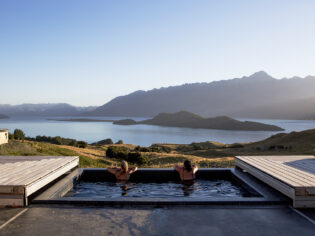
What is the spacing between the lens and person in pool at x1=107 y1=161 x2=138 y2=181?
28.0 feet

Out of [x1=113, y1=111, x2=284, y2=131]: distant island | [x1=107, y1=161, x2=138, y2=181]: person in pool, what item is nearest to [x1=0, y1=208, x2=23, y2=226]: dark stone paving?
[x1=107, y1=161, x2=138, y2=181]: person in pool

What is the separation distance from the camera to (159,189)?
26.9 feet

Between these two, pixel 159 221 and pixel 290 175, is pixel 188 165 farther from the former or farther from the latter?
pixel 159 221

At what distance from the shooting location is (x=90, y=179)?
28.8 feet

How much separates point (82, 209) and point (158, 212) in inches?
54.4

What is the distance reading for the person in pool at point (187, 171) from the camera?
8367 millimetres

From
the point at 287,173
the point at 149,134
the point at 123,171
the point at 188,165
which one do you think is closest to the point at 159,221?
the point at 287,173

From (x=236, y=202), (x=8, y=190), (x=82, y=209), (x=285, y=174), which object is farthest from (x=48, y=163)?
(x=285, y=174)

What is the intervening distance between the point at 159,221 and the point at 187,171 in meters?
4.23

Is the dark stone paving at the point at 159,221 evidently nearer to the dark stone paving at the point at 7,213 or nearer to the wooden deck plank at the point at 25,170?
the dark stone paving at the point at 7,213

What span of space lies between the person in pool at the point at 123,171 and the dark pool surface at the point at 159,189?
22 centimetres

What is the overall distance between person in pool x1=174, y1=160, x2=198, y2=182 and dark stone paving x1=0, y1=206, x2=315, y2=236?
136 inches

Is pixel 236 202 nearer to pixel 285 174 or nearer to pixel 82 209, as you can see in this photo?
pixel 285 174

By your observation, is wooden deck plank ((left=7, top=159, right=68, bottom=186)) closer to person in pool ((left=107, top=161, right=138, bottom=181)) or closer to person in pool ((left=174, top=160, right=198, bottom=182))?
person in pool ((left=107, top=161, right=138, bottom=181))
